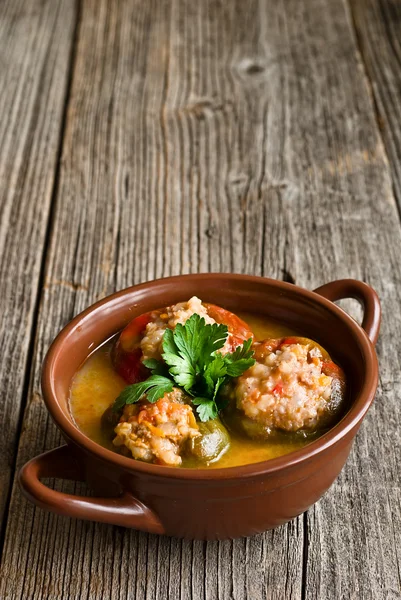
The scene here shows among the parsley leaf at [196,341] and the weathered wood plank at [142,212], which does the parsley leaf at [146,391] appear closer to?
the parsley leaf at [196,341]

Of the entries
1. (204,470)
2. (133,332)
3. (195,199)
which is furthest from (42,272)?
(204,470)

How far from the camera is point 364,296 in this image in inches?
78.0

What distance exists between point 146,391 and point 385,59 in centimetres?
229

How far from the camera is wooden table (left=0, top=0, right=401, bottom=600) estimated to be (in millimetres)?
1764

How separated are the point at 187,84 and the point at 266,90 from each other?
0.31 metres

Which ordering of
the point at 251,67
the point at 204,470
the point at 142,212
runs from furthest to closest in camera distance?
1. the point at 251,67
2. the point at 142,212
3. the point at 204,470

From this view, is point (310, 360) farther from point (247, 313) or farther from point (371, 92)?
point (371, 92)

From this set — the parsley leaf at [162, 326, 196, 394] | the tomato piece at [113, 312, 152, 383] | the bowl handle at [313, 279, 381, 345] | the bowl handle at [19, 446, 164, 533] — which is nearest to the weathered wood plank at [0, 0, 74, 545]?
the bowl handle at [19, 446, 164, 533]

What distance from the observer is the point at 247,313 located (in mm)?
2004

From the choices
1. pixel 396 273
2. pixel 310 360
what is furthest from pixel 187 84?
pixel 310 360

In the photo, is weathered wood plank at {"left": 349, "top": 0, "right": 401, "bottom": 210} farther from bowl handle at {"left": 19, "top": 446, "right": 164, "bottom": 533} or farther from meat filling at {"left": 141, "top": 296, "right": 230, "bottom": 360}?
bowl handle at {"left": 19, "top": 446, "right": 164, "bottom": 533}

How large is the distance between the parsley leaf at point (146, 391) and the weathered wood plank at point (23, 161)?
1.42ft

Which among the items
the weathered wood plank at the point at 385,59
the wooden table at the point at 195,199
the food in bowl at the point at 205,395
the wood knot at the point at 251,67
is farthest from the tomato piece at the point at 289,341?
the wood knot at the point at 251,67

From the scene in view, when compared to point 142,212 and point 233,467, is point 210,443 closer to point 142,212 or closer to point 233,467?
point 233,467
